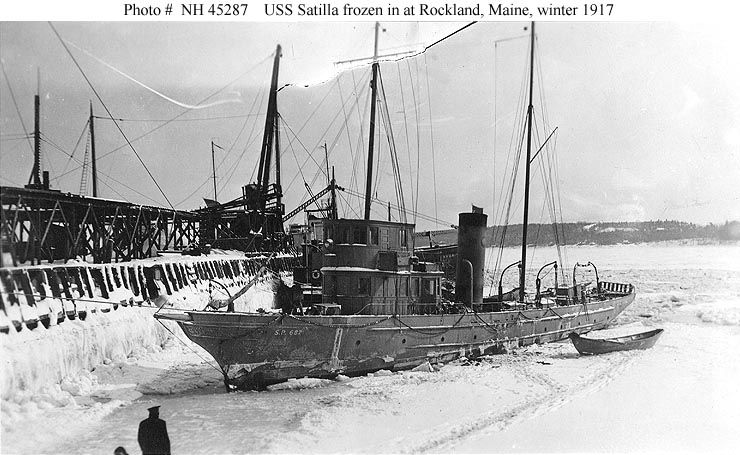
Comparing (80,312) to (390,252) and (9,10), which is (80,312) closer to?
(9,10)

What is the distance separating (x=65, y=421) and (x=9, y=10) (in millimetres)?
8639

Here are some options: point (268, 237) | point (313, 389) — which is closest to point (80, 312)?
point (313, 389)

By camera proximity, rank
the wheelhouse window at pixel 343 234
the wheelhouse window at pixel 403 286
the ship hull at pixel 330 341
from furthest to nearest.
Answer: the wheelhouse window at pixel 403 286 → the wheelhouse window at pixel 343 234 → the ship hull at pixel 330 341

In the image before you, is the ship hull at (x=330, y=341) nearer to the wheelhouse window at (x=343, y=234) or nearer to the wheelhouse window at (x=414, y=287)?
the wheelhouse window at (x=414, y=287)

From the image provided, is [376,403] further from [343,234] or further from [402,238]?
[402,238]

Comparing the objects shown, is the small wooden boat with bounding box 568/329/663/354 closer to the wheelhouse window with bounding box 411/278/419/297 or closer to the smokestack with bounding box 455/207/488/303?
the smokestack with bounding box 455/207/488/303

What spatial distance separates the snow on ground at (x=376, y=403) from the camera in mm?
8961

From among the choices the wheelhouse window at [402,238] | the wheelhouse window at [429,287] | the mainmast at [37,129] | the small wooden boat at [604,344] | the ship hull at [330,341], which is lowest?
the small wooden boat at [604,344]

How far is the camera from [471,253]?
63.0ft

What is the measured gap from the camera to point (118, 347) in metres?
13.5

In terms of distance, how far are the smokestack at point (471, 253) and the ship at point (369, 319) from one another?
0.04 metres

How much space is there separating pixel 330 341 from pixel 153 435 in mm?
6795

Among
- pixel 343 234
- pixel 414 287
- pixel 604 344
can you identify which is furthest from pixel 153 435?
pixel 604 344

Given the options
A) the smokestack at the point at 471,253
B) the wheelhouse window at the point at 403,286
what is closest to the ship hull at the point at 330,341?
the wheelhouse window at the point at 403,286
